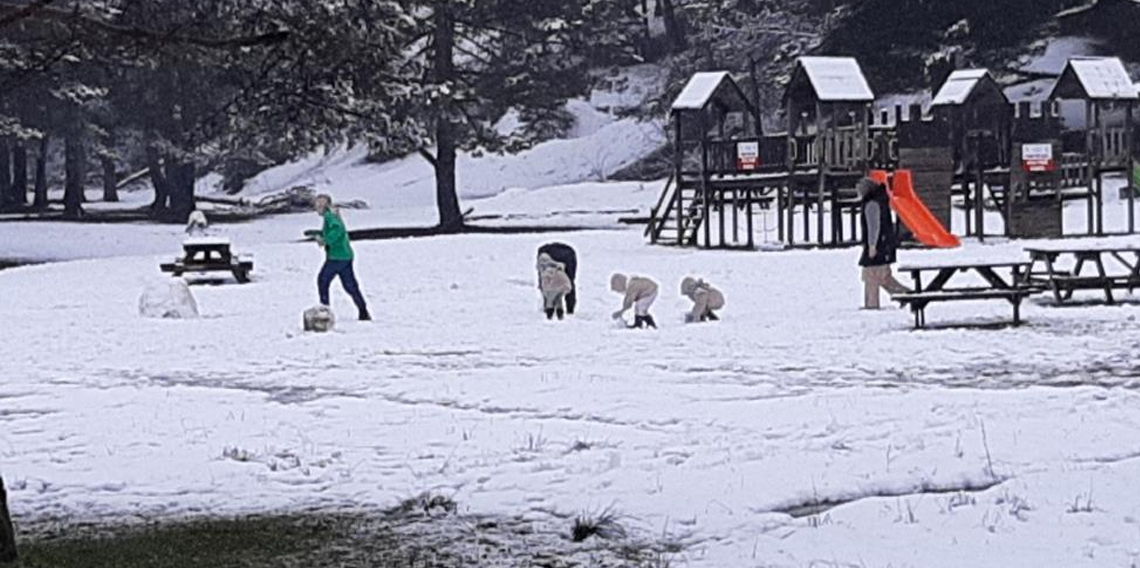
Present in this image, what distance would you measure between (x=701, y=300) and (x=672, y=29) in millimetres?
45318

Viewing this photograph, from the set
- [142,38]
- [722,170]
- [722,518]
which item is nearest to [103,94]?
[722,170]

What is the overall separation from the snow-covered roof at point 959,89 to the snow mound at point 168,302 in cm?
1712

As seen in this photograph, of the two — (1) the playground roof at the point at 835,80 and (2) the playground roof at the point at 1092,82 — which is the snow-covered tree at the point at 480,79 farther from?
(2) the playground roof at the point at 1092,82

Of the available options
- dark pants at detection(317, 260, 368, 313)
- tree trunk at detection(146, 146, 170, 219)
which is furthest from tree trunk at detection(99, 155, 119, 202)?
dark pants at detection(317, 260, 368, 313)

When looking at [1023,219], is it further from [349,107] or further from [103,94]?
[103,94]

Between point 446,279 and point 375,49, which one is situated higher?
point 375,49

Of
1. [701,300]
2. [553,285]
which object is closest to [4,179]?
[553,285]

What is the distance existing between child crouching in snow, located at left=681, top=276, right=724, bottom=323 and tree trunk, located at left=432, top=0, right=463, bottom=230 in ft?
78.9

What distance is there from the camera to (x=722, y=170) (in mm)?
33594

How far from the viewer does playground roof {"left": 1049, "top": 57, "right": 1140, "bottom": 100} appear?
108ft

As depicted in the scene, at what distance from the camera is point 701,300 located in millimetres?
18062

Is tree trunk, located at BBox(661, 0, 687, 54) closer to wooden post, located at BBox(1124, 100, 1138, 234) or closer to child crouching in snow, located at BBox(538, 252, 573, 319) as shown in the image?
wooden post, located at BBox(1124, 100, 1138, 234)

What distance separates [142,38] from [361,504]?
318 centimetres

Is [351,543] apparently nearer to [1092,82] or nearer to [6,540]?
[6,540]
